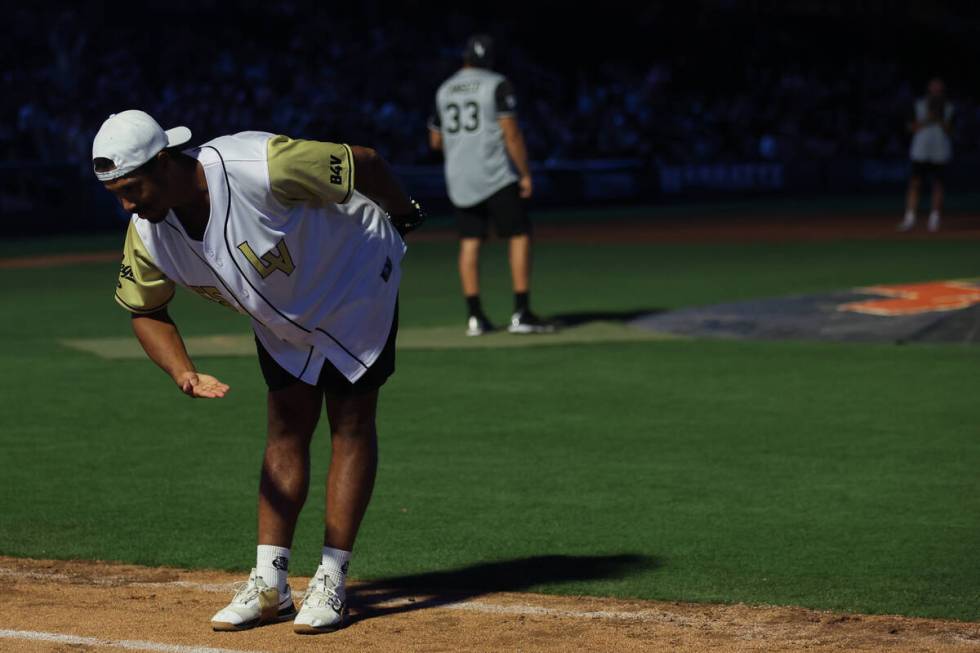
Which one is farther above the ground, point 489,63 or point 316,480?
point 489,63

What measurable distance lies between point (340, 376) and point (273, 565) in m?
0.67

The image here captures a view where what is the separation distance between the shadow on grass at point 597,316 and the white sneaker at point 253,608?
8326 millimetres

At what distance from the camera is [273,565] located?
533 centimetres

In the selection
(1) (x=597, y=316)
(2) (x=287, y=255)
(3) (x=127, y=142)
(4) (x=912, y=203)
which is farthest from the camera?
(4) (x=912, y=203)

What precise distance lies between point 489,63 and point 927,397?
4.71 m

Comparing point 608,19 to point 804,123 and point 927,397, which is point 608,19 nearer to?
point 804,123

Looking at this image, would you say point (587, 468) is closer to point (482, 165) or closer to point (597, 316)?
point (482, 165)

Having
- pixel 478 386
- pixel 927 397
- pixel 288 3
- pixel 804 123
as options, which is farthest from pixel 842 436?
pixel 804 123

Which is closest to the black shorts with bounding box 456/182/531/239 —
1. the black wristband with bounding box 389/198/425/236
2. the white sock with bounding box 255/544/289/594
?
the black wristband with bounding box 389/198/425/236

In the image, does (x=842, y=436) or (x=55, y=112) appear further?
(x=55, y=112)

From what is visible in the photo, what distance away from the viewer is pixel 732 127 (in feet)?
120

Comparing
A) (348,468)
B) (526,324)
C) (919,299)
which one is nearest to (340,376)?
(348,468)

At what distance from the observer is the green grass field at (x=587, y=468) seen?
240 inches

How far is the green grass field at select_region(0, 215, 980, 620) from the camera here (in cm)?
609
